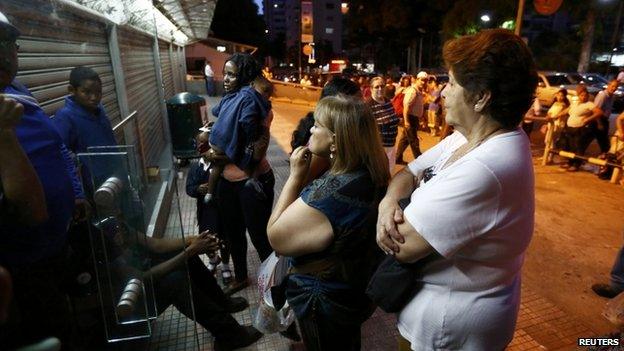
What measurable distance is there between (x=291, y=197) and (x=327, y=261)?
0.37 m

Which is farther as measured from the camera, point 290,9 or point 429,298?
point 290,9

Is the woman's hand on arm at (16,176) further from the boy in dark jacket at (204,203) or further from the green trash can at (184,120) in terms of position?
the green trash can at (184,120)

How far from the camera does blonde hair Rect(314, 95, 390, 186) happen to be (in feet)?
5.93

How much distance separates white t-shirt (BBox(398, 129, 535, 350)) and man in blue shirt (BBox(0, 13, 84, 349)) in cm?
126

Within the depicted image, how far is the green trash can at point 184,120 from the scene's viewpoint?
6.82 metres

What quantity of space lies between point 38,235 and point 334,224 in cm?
113

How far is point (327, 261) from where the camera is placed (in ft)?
5.92

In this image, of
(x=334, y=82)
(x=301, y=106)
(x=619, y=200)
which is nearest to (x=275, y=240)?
(x=334, y=82)

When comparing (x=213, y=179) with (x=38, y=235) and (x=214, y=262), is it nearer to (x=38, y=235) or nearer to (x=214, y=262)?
(x=214, y=262)

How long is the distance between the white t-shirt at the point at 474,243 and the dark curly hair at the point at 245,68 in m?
2.21

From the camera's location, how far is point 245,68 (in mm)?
3158

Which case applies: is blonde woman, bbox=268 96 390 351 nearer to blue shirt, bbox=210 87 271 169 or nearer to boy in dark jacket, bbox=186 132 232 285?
blue shirt, bbox=210 87 271 169

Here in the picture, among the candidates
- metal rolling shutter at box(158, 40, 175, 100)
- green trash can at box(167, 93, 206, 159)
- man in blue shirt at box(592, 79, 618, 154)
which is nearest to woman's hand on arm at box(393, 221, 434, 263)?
green trash can at box(167, 93, 206, 159)

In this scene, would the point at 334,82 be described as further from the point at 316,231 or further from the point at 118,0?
the point at 118,0
